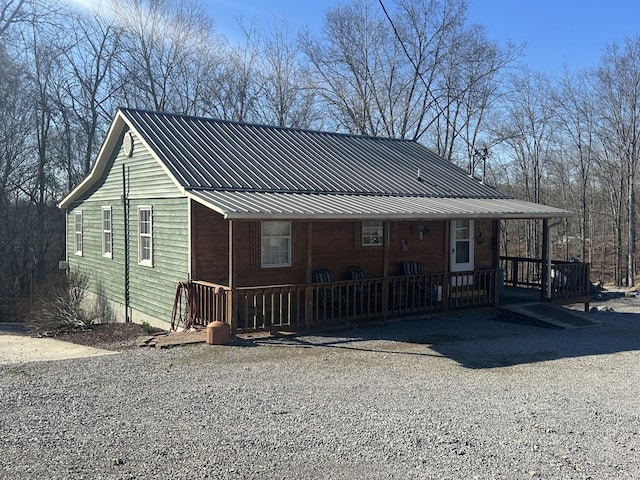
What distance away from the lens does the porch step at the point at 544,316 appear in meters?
12.5

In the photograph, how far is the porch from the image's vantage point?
10.5m

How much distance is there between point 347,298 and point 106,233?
757cm

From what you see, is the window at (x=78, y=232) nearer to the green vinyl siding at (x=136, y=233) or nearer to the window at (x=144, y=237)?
the green vinyl siding at (x=136, y=233)

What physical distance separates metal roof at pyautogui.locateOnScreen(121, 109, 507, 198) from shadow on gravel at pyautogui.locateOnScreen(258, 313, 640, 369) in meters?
3.41

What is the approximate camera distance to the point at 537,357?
9.40m

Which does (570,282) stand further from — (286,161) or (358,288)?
(286,161)

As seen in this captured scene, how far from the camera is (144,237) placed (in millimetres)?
13555

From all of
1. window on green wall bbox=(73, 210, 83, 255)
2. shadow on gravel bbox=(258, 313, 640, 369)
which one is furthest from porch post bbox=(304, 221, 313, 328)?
window on green wall bbox=(73, 210, 83, 255)

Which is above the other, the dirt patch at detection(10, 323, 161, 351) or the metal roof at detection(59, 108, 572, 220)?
the metal roof at detection(59, 108, 572, 220)

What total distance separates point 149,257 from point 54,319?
9.79 feet

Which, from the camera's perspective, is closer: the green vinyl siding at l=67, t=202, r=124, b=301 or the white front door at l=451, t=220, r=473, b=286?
the white front door at l=451, t=220, r=473, b=286

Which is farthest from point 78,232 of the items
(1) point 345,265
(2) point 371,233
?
(2) point 371,233

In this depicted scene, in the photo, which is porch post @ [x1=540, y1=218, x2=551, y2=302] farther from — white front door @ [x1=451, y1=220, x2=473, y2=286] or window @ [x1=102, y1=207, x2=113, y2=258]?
window @ [x1=102, y1=207, x2=113, y2=258]

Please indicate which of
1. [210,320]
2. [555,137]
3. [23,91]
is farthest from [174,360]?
[555,137]
